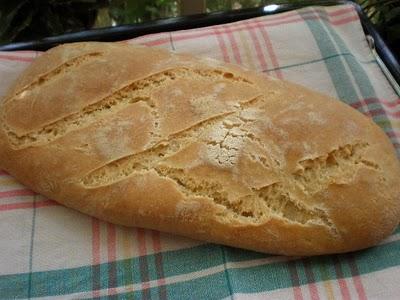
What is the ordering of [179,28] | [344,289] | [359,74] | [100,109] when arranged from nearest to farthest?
1. [344,289]
2. [100,109]
3. [359,74]
4. [179,28]

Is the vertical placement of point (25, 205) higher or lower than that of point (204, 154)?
lower

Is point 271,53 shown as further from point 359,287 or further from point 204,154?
point 359,287

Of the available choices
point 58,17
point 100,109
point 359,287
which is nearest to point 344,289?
point 359,287

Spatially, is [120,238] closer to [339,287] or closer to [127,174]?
[127,174]

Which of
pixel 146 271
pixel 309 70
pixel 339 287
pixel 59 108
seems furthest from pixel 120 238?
pixel 309 70

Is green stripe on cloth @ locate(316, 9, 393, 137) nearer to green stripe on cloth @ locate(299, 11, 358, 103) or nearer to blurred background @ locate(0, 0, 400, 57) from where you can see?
green stripe on cloth @ locate(299, 11, 358, 103)

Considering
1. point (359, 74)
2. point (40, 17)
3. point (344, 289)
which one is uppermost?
point (40, 17)

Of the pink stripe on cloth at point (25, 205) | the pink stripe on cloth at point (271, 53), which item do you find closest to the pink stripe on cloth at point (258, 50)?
the pink stripe on cloth at point (271, 53)
